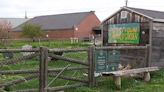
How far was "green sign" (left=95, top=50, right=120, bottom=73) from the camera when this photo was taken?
10.8m

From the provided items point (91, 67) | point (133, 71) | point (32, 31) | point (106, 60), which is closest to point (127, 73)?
point (133, 71)

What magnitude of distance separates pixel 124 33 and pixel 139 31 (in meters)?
1.01

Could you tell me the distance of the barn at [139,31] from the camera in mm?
13664

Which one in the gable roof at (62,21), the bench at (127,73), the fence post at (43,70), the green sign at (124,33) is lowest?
the bench at (127,73)

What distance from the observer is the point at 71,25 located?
208ft

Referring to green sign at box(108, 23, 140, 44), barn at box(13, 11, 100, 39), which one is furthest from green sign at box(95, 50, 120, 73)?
A: barn at box(13, 11, 100, 39)

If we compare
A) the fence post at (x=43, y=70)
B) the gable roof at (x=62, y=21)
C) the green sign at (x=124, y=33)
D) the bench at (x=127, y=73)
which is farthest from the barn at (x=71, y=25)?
the fence post at (x=43, y=70)

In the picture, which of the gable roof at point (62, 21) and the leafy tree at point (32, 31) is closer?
the leafy tree at point (32, 31)

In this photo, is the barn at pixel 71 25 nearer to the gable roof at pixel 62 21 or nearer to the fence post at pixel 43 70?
the gable roof at pixel 62 21

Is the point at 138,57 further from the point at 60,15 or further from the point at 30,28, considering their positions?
the point at 60,15

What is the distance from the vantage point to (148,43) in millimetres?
13656

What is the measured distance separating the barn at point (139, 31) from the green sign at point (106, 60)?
2270 millimetres

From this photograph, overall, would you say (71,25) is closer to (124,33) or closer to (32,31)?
(32,31)

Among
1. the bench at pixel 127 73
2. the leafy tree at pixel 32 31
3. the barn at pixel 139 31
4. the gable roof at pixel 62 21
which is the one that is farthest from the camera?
the gable roof at pixel 62 21
